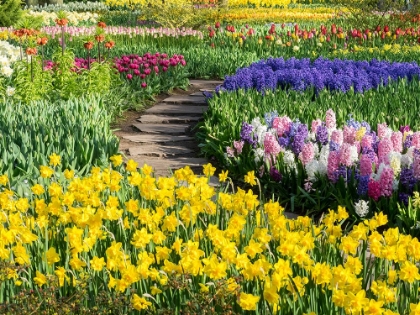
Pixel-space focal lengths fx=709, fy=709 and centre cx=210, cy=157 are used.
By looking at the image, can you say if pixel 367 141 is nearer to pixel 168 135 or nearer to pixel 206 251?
pixel 206 251

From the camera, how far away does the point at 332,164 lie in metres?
5.05

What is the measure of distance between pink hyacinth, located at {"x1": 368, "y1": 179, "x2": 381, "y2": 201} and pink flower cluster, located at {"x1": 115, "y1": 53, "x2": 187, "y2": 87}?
5.03 m

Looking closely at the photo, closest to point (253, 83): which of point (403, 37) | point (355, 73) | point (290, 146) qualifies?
point (355, 73)

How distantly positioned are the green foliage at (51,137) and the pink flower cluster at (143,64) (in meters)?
2.71

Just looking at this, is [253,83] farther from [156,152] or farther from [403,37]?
[403,37]

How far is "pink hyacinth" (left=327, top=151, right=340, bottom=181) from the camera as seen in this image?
199 inches

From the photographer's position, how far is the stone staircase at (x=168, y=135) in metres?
6.52

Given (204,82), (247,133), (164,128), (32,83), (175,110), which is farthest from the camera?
(204,82)

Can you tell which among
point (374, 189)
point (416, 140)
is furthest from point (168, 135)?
point (374, 189)

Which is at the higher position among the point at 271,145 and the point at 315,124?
the point at 315,124

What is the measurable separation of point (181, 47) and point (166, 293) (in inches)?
403

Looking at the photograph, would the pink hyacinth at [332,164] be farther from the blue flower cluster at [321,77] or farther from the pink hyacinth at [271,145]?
the blue flower cluster at [321,77]

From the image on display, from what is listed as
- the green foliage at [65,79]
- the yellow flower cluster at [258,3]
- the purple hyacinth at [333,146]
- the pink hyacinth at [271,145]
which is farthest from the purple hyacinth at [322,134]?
the yellow flower cluster at [258,3]

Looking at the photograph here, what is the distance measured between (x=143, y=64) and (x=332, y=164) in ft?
17.4
